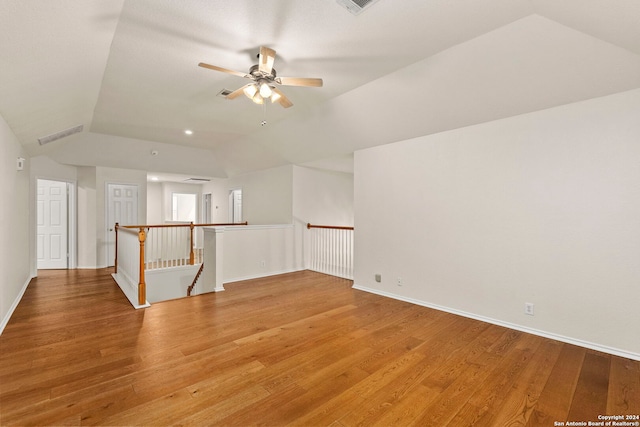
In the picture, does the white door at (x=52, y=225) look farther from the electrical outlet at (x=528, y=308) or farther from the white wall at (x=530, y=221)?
the electrical outlet at (x=528, y=308)

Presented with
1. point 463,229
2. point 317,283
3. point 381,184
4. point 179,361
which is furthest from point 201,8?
point 317,283

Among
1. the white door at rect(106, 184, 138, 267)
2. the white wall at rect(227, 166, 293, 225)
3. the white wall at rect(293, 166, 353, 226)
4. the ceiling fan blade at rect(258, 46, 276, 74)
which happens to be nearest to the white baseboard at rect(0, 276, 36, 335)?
the white door at rect(106, 184, 138, 267)

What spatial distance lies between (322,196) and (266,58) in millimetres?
4601

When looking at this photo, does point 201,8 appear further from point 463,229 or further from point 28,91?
point 463,229

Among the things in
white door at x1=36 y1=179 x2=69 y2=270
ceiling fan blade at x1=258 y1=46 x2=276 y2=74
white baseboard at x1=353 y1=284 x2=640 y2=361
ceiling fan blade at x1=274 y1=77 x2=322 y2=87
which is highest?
ceiling fan blade at x1=258 y1=46 x2=276 y2=74

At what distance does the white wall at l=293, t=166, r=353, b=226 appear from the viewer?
21.4ft

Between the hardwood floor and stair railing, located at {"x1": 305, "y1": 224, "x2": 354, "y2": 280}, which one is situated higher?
stair railing, located at {"x1": 305, "y1": 224, "x2": 354, "y2": 280}

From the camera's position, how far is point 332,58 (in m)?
2.97

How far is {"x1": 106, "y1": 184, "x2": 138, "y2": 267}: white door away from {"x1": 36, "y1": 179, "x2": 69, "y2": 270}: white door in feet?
2.63

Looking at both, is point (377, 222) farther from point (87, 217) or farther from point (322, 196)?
point (87, 217)

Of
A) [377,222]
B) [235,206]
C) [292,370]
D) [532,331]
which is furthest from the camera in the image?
[235,206]

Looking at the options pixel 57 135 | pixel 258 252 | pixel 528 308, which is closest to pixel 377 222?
pixel 528 308

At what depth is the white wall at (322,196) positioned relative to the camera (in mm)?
6527

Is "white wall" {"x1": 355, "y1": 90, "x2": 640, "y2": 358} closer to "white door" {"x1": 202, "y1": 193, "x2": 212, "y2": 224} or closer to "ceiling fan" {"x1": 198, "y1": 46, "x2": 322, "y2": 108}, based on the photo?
"ceiling fan" {"x1": 198, "y1": 46, "x2": 322, "y2": 108}
